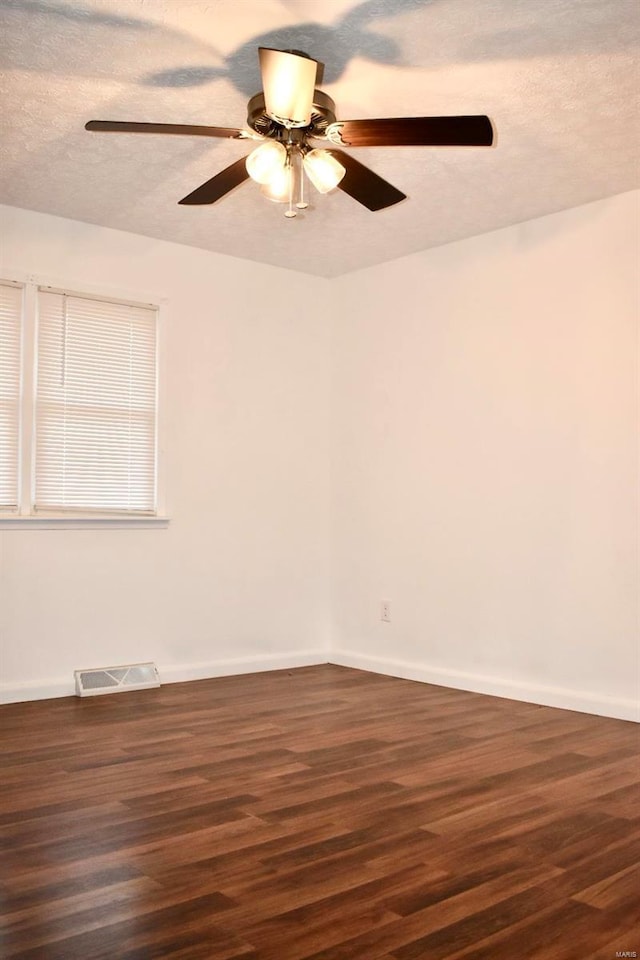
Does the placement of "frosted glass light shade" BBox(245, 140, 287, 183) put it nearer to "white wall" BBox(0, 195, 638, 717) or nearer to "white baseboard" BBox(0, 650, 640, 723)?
"white wall" BBox(0, 195, 638, 717)

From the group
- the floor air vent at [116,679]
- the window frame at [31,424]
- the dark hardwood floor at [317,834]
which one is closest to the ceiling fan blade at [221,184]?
the window frame at [31,424]

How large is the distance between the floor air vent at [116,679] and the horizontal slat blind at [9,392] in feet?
3.16

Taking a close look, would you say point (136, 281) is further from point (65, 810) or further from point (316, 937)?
point (316, 937)

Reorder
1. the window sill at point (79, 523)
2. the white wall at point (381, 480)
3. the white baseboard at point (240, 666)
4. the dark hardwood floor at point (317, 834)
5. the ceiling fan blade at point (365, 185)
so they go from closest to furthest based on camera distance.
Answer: the dark hardwood floor at point (317, 834) < the ceiling fan blade at point (365, 185) < the white wall at point (381, 480) < the window sill at point (79, 523) < the white baseboard at point (240, 666)

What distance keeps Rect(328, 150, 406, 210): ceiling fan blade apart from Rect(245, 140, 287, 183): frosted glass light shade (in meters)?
0.17

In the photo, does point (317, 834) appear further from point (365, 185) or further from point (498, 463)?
point (498, 463)

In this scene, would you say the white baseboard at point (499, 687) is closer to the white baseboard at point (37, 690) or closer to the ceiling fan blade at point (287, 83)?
the white baseboard at point (37, 690)

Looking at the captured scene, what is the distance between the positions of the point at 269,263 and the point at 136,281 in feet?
3.01

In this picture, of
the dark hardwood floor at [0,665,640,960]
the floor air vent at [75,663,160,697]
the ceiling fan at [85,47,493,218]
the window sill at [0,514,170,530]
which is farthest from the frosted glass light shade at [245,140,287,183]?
the floor air vent at [75,663,160,697]

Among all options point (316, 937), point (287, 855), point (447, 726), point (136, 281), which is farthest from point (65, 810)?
point (136, 281)

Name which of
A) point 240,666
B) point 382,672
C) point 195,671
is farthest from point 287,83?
point 382,672

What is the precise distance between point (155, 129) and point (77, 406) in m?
2.09

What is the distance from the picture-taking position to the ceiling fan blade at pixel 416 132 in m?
2.45

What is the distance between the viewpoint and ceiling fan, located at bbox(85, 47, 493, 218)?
239 cm
